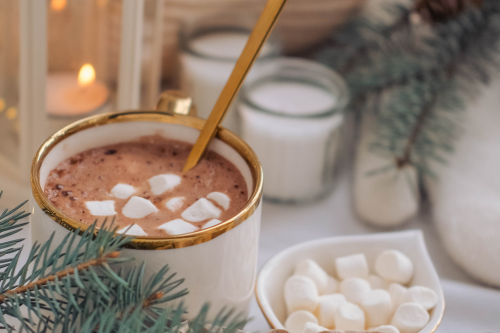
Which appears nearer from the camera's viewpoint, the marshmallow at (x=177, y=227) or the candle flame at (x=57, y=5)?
the marshmallow at (x=177, y=227)

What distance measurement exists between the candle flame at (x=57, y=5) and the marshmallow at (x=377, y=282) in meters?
0.43

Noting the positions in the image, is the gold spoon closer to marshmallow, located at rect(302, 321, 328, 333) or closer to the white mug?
the white mug

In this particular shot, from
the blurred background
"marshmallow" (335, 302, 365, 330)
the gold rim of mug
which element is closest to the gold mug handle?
the gold rim of mug

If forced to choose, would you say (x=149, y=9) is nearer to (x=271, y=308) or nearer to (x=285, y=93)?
(x=285, y=93)

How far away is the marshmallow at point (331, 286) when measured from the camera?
0.48 metres

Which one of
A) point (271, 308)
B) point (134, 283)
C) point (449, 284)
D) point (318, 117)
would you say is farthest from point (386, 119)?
point (134, 283)

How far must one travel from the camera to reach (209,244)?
339mm

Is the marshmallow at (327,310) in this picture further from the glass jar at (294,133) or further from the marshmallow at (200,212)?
the glass jar at (294,133)

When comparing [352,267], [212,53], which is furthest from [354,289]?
[212,53]

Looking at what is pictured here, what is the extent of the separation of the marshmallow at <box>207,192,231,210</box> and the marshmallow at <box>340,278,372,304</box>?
0.15 meters

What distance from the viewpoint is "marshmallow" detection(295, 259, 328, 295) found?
0.47 m

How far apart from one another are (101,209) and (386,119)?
45 centimetres

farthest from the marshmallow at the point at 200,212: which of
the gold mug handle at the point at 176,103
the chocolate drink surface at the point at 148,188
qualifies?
the gold mug handle at the point at 176,103

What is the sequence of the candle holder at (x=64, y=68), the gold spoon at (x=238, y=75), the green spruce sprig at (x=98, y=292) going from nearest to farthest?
the green spruce sprig at (x=98, y=292)
the gold spoon at (x=238, y=75)
the candle holder at (x=64, y=68)
